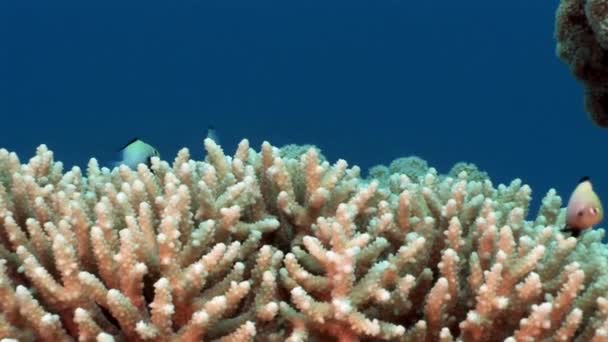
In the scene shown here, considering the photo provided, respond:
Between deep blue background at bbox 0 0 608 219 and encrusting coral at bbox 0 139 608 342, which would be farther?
deep blue background at bbox 0 0 608 219

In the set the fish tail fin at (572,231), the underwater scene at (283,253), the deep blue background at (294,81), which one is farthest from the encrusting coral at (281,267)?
the deep blue background at (294,81)

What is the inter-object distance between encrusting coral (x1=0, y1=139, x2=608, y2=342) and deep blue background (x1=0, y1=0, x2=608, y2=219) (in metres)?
71.0

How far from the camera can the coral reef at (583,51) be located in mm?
9047

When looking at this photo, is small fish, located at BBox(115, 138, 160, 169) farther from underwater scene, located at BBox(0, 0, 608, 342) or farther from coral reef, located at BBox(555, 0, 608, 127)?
coral reef, located at BBox(555, 0, 608, 127)

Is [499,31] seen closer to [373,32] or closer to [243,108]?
[373,32]

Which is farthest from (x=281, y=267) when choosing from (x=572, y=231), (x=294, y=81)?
(x=294, y=81)

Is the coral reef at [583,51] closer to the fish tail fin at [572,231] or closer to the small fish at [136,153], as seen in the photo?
the fish tail fin at [572,231]

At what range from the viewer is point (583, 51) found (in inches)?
366

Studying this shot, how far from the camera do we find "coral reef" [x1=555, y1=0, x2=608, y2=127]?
9.05 metres

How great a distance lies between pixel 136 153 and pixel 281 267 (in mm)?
3226

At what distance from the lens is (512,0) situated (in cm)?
10331

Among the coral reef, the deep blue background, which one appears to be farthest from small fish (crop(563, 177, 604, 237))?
the deep blue background

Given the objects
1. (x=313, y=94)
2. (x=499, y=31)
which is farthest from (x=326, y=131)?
(x=499, y=31)

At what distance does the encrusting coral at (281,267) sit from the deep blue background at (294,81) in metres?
71.0
